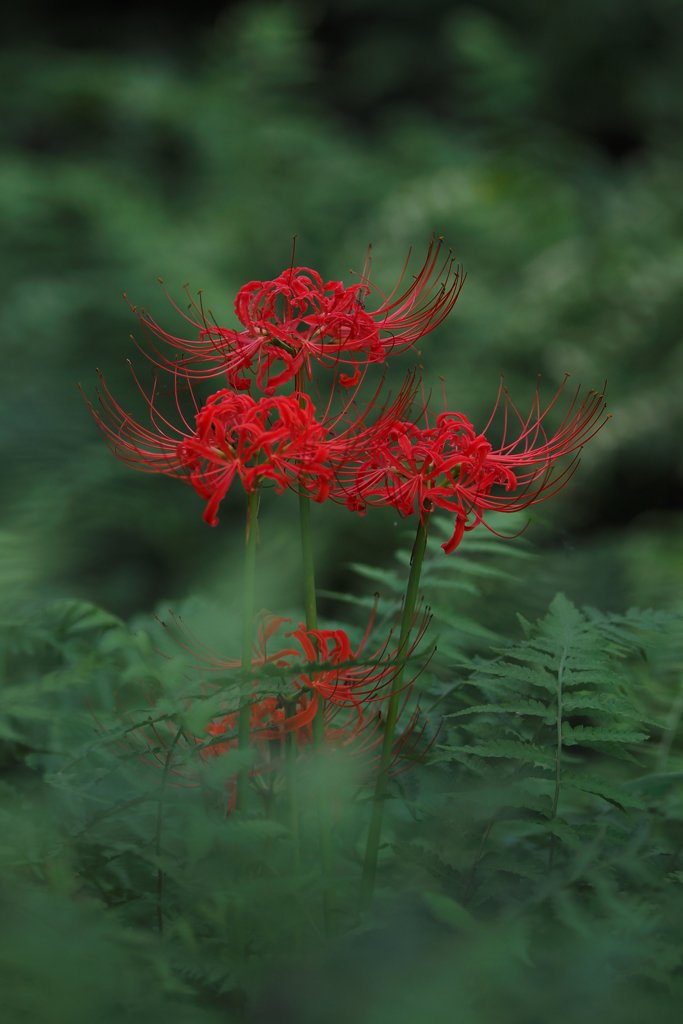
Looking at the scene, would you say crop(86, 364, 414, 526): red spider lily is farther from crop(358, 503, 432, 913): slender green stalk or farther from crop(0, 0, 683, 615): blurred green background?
crop(0, 0, 683, 615): blurred green background

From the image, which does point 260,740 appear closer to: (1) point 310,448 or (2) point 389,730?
(2) point 389,730

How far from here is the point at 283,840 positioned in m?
0.58

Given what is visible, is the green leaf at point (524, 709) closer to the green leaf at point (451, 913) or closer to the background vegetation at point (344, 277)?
the background vegetation at point (344, 277)

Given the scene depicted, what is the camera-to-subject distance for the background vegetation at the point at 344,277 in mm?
485

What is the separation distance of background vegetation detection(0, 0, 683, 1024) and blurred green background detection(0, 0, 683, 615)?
0.01 meters

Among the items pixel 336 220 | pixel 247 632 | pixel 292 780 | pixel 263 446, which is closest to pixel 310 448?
pixel 263 446

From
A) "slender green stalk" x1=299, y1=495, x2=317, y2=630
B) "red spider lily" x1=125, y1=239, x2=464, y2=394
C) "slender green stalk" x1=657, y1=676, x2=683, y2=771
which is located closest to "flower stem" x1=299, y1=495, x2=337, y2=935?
→ "slender green stalk" x1=299, y1=495, x2=317, y2=630

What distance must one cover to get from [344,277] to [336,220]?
24.1 inches

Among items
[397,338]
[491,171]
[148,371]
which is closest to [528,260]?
[491,171]

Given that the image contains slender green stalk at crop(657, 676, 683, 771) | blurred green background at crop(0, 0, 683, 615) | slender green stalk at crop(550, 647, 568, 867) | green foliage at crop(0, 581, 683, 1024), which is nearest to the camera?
green foliage at crop(0, 581, 683, 1024)

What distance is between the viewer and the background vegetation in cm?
48

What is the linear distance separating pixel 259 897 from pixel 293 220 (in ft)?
8.36

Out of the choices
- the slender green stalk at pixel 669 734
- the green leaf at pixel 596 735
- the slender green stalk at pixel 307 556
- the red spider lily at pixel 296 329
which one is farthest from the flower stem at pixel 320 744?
the slender green stalk at pixel 669 734

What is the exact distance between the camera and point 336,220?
9.27ft
